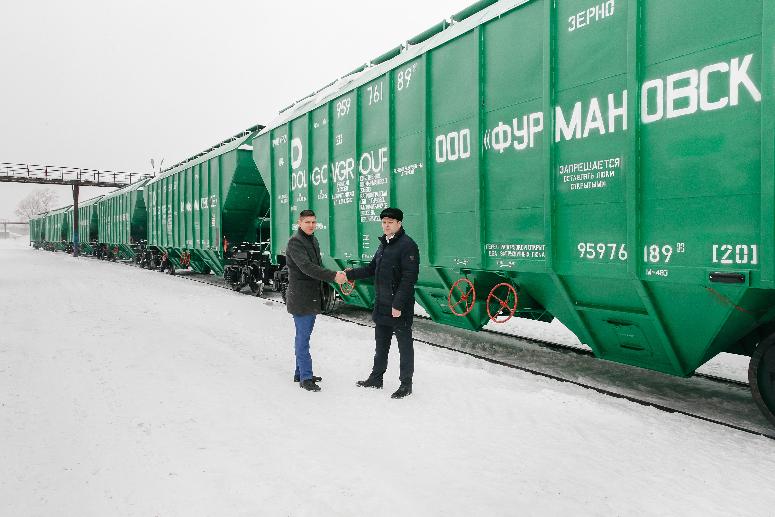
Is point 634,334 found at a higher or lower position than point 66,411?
higher

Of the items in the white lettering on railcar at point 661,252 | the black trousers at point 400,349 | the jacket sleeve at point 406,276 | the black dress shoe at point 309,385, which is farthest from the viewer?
the black dress shoe at point 309,385

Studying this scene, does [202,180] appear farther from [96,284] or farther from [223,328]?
[223,328]

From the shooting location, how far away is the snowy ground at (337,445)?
2857 millimetres

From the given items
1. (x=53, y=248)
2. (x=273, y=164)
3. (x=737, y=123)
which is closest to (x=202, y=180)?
(x=273, y=164)

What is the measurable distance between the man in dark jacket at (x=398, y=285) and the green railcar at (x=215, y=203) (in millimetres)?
8852

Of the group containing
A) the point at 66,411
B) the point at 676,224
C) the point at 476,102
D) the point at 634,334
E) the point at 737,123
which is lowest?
the point at 66,411

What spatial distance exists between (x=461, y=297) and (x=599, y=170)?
2424 mm

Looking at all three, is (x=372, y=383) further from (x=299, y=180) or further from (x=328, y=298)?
(x=299, y=180)

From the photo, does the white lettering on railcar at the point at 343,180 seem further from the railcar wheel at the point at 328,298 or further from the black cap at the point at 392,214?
the black cap at the point at 392,214

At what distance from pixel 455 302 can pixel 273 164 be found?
587 cm

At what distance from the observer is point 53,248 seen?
50.3m

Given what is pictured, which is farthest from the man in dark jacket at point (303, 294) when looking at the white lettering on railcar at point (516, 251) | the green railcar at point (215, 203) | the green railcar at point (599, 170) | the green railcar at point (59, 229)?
the green railcar at point (59, 229)

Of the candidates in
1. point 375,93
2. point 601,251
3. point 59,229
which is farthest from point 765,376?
point 59,229

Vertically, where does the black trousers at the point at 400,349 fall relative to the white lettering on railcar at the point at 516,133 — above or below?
below
